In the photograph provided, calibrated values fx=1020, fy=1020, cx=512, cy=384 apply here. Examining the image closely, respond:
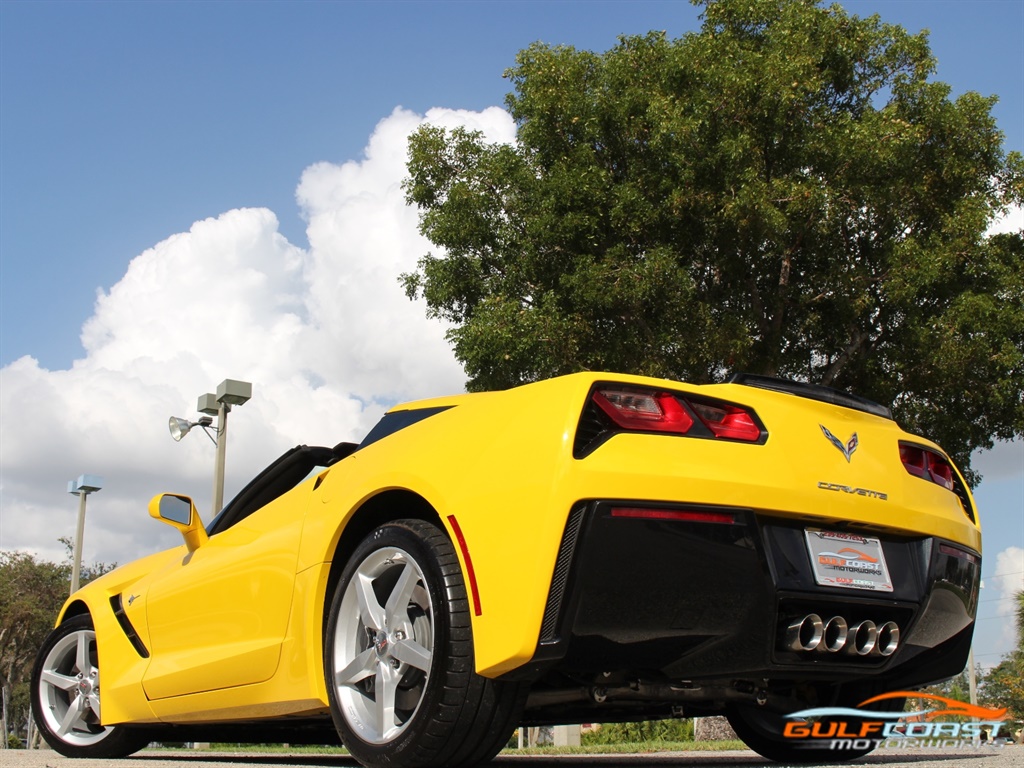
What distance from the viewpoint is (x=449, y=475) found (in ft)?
9.97

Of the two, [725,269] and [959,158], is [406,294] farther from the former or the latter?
[959,158]

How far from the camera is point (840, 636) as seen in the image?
3.06 meters

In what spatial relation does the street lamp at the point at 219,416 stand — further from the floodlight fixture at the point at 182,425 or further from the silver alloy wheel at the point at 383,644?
the silver alloy wheel at the point at 383,644

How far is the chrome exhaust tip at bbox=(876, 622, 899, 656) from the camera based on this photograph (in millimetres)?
3178

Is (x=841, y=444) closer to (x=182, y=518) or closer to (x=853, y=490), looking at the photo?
(x=853, y=490)

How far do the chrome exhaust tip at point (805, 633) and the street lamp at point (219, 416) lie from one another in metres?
12.9

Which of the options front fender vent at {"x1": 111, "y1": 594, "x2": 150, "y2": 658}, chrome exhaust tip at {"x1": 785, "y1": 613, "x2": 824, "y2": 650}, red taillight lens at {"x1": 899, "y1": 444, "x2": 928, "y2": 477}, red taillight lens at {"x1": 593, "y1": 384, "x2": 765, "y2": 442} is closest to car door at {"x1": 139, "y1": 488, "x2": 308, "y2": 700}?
front fender vent at {"x1": 111, "y1": 594, "x2": 150, "y2": 658}

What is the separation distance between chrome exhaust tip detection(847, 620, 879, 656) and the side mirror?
2.87 m

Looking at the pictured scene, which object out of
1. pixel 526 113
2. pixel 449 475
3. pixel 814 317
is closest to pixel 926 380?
pixel 814 317

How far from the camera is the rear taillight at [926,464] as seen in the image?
11.5 feet

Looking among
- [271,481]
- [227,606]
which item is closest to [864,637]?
[227,606]

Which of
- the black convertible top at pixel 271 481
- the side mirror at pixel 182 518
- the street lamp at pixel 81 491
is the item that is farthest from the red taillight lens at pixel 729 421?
the street lamp at pixel 81 491

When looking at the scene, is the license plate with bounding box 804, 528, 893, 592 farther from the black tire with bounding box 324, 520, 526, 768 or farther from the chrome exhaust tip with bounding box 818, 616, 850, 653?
the black tire with bounding box 324, 520, 526, 768

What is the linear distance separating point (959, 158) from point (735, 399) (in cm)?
1084
